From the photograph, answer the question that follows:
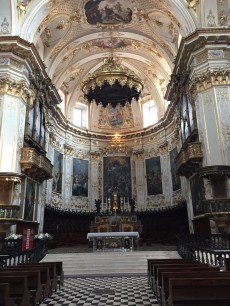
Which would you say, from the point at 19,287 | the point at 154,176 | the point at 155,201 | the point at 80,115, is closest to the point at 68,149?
the point at 80,115

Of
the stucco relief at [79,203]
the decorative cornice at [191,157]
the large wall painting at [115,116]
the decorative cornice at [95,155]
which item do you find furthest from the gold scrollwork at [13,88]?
the large wall painting at [115,116]

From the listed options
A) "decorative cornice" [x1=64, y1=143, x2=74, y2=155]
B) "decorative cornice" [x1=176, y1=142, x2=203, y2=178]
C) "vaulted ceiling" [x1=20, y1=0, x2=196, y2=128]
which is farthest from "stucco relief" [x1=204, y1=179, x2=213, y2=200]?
"decorative cornice" [x1=64, y1=143, x2=74, y2=155]

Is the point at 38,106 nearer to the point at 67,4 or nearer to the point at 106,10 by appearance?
the point at 67,4

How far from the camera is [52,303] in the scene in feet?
18.6

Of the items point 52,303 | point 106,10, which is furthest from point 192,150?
point 106,10

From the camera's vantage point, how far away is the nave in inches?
230

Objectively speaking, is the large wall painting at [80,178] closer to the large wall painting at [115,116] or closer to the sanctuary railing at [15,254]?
the large wall painting at [115,116]

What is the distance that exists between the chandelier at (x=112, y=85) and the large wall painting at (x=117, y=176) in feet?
27.0

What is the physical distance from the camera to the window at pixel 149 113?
78.5 feet

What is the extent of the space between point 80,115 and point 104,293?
1936 cm

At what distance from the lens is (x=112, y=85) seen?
559 inches

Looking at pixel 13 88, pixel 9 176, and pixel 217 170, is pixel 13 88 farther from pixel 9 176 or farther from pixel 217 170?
→ pixel 217 170

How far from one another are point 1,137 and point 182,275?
10.3m

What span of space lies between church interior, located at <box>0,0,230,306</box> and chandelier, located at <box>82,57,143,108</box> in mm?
61
